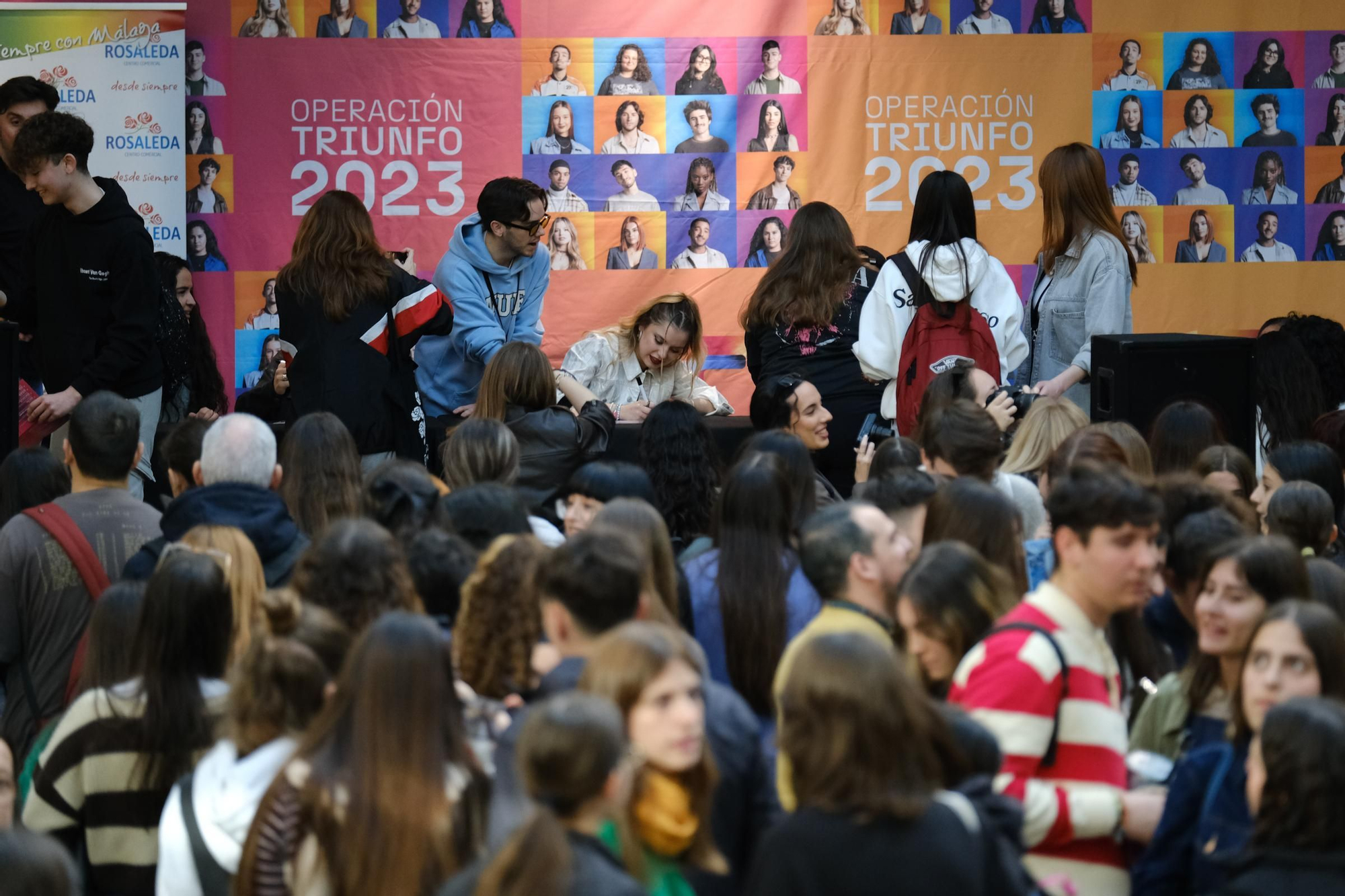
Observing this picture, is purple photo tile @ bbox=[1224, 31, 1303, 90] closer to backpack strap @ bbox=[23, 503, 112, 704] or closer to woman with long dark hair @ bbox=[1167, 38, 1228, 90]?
woman with long dark hair @ bbox=[1167, 38, 1228, 90]

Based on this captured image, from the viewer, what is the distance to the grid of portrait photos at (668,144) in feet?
27.1

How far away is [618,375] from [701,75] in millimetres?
2235

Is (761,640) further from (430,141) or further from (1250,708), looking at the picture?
(430,141)

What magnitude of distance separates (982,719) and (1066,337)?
4051mm

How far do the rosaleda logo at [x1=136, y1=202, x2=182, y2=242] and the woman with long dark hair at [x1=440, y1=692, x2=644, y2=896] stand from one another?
255 inches

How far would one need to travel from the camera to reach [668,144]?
27.2 feet

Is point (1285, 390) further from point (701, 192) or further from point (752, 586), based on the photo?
point (752, 586)

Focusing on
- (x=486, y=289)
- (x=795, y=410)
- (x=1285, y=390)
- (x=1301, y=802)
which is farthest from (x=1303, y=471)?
(x=486, y=289)

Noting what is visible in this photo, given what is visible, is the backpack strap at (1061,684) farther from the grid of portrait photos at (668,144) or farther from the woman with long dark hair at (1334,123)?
the woman with long dark hair at (1334,123)

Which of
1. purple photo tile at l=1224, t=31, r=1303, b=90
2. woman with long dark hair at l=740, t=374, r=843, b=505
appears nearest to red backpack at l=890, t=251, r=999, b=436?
woman with long dark hair at l=740, t=374, r=843, b=505

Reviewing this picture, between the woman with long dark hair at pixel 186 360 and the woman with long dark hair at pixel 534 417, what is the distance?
62.1 inches

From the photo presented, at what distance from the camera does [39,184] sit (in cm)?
536

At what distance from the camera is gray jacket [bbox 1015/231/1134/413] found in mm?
6305

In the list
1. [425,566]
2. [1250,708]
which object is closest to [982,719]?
[1250,708]
